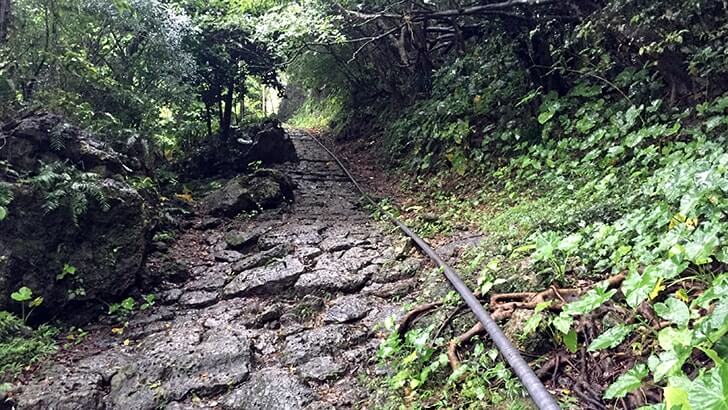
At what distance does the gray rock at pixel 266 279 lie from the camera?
4.88 meters

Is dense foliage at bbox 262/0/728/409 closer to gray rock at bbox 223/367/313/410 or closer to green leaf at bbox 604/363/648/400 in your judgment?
green leaf at bbox 604/363/648/400

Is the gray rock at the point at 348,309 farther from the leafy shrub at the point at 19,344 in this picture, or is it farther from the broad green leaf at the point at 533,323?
the leafy shrub at the point at 19,344

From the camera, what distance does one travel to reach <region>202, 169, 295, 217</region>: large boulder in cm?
748

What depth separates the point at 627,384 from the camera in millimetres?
1897

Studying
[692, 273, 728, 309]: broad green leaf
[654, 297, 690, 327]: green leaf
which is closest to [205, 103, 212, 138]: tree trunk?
[654, 297, 690, 327]: green leaf

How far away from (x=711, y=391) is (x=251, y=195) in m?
6.85

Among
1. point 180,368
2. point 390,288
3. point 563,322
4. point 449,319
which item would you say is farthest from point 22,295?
point 563,322

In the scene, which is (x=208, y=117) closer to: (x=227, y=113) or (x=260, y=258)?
(x=227, y=113)

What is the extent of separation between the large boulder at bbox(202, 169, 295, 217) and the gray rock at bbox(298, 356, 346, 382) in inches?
171

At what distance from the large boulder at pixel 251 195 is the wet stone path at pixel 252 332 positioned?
990 mm

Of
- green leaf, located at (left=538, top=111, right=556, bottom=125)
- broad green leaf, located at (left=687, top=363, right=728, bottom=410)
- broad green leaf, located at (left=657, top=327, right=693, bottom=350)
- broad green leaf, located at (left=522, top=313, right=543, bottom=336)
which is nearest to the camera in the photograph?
broad green leaf, located at (left=687, top=363, right=728, bottom=410)

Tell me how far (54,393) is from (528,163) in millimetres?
5320

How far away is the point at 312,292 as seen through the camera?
4.60 meters

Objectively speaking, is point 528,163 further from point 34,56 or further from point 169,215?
point 34,56
